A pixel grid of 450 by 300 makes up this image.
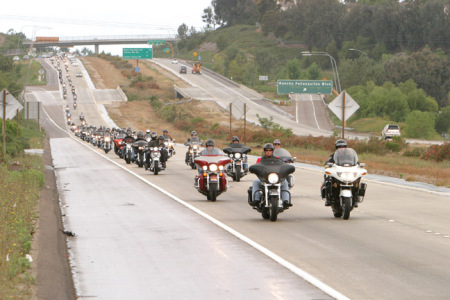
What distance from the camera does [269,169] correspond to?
1658 cm

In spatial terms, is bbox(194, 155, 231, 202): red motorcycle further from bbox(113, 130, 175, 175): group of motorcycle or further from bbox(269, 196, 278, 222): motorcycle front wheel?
bbox(113, 130, 175, 175): group of motorcycle

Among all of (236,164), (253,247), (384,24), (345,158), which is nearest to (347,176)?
(345,158)

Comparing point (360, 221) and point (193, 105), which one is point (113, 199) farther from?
point (193, 105)

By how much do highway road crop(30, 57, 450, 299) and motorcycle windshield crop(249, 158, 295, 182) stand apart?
987 millimetres

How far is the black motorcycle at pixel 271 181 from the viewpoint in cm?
1641

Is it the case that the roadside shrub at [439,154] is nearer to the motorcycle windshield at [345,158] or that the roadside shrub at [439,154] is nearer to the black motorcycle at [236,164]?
the black motorcycle at [236,164]

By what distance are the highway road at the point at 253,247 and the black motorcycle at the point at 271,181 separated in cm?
34

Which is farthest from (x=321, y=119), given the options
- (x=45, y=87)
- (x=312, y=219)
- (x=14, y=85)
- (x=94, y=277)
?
(x=94, y=277)

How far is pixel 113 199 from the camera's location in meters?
22.5

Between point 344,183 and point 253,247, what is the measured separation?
4525mm

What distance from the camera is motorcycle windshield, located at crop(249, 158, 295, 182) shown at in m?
16.5

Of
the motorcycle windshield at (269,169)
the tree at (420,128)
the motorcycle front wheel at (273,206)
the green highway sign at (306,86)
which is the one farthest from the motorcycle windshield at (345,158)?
the green highway sign at (306,86)

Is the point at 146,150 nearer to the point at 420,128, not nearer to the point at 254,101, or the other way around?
the point at 420,128

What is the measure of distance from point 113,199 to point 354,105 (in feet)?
47.1
